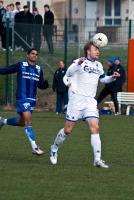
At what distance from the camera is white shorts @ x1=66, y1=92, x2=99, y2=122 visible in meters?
13.7

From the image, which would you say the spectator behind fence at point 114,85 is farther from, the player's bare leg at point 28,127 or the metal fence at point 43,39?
the player's bare leg at point 28,127

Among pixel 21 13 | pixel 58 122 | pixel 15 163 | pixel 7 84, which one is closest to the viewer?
pixel 15 163

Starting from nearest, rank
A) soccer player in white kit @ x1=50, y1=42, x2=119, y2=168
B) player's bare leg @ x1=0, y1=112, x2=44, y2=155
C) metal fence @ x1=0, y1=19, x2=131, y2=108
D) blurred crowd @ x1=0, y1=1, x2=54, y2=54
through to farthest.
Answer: soccer player in white kit @ x1=50, y1=42, x2=119, y2=168, player's bare leg @ x1=0, y1=112, x2=44, y2=155, metal fence @ x1=0, y1=19, x2=131, y2=108, blurred crowd @ x1=0, y1=1, x2=54, y2=54

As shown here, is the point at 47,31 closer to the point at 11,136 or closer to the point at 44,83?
the point at 11,136

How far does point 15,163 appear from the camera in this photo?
46.3 feet

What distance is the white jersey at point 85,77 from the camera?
13.7 metres

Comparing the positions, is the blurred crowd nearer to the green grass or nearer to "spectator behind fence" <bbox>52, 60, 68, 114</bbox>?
"spectator behind fence" <bbox>52, 60, 68, 114</bbox>

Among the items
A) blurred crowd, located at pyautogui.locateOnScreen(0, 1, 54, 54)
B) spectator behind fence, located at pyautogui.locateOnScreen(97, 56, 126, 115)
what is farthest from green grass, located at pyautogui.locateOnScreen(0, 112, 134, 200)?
blurred crowd, located at pyautogui.locateOnScreen(0, 1, 54, 54)

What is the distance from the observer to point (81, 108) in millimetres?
13703

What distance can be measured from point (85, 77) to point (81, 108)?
1.63 feet

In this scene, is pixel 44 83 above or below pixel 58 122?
above

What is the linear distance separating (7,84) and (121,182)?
18.8m

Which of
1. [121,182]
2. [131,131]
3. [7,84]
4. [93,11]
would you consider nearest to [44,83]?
[121,182]

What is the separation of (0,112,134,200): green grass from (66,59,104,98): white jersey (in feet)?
3.95
